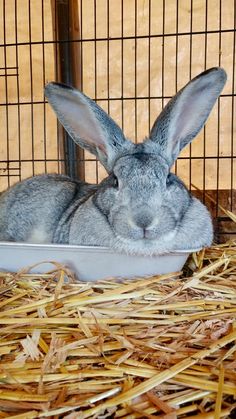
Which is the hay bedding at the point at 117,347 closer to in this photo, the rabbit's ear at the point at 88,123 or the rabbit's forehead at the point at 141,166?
the rabbit's forehead at the point at 141,166

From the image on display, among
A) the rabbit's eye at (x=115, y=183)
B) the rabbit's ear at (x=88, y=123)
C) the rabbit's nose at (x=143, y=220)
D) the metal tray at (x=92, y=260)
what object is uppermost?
the rabbit's ear at (x=88, y=123)

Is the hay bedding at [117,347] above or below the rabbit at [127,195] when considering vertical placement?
below

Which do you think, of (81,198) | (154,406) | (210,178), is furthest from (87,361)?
(210,178)

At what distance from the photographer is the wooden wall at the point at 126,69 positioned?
3.88m

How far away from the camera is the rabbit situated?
61.6 inches

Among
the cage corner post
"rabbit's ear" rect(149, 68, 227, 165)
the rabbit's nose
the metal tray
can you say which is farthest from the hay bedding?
the cage corner post

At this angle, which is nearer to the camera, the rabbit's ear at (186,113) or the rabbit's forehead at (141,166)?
the rabbit's forehead at (141,166)

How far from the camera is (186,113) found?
194 centimetres

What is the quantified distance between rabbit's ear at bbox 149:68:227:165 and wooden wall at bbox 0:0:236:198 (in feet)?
6.03

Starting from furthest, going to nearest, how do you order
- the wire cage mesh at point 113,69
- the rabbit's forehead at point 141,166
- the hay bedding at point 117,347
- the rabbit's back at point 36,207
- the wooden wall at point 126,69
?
the wooden wall at point 126,69
the wire cage mesh at point 113,69
the rabbit's back at point 36,207
the rabbit's forehead at point 141,166
the hay bedding at point 117,347

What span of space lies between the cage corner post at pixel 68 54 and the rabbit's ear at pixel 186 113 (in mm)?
1827

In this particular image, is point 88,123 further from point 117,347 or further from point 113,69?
point 113,69

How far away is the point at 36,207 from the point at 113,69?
2.25m

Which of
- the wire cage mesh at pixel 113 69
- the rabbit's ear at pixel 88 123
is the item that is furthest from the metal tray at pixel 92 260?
the wire cage mesh at pixel 113 69
